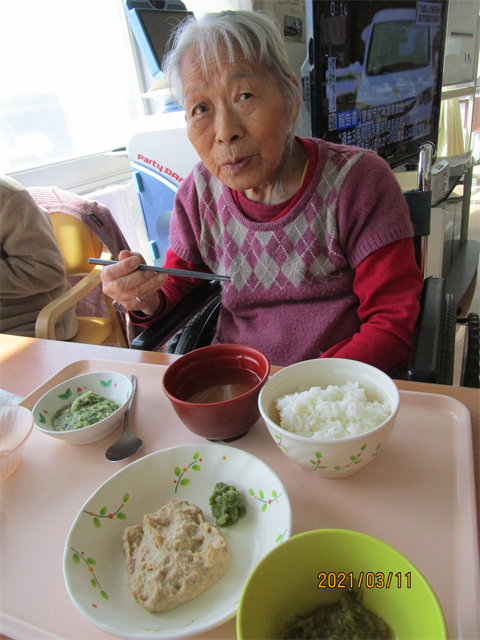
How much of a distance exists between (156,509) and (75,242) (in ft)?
5.36

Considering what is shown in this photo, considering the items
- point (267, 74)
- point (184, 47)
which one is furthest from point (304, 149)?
point (184, 47)

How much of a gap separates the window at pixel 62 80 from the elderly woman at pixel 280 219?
5.80 ft

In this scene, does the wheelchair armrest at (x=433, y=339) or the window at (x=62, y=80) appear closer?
the wheelchair armrest at (x=433, y=339)

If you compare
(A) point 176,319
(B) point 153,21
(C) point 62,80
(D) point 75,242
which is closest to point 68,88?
(C) point 62,80

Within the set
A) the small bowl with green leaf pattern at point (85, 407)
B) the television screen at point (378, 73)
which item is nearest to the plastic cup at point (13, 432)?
the small bowl with green leaf pattern at point (85, 407)

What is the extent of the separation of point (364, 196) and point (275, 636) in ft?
2.71

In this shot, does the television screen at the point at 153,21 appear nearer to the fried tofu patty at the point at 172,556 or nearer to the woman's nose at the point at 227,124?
the woman's nose at the point at 227,124

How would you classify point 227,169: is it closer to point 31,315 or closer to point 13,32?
point 31,315

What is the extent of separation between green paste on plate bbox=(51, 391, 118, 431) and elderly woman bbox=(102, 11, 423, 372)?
1.01 ft

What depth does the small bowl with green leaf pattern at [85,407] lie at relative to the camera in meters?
0.70

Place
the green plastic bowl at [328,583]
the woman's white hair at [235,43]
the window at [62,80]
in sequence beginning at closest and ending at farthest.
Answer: the green plastic bowl at [328,583]
the woman's white hair at [235,43]
the window at [62,80]

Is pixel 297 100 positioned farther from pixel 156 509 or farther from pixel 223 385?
pixel 156 509

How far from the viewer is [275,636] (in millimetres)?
364
